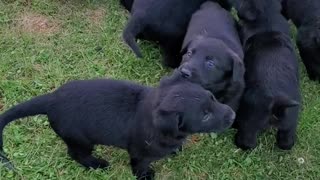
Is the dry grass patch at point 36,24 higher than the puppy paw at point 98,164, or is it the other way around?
the dry grass patch at point 36,24

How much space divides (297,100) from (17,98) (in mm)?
2109

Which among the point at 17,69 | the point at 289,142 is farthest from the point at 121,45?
the point at 289,142

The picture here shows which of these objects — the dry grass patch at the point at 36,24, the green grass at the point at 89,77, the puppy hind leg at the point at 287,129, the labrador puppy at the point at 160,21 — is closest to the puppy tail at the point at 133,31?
the labrador puppy at the point at 160,21

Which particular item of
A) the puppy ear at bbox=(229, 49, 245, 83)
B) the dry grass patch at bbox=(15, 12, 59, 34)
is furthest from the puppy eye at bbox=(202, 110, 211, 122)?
the dry grass patch at bbox=(15, 12, 59, 34)

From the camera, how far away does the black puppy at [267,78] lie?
362 centimetres

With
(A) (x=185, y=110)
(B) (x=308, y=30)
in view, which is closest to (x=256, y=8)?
(B) (x=308, y=30)

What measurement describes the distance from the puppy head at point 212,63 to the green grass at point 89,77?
1.91ft

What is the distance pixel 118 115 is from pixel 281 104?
1068 millimetres

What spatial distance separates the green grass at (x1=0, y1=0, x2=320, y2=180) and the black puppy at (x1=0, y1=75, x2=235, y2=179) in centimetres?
44

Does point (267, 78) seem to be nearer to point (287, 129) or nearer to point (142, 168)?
point (287, 129)

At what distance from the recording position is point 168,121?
3.11 metres

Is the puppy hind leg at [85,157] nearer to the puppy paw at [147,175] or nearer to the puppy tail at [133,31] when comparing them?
the puppy paw at [147,175]

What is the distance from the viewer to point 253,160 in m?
3.95

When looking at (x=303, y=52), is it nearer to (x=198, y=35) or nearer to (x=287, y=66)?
(x=287, y=66)
